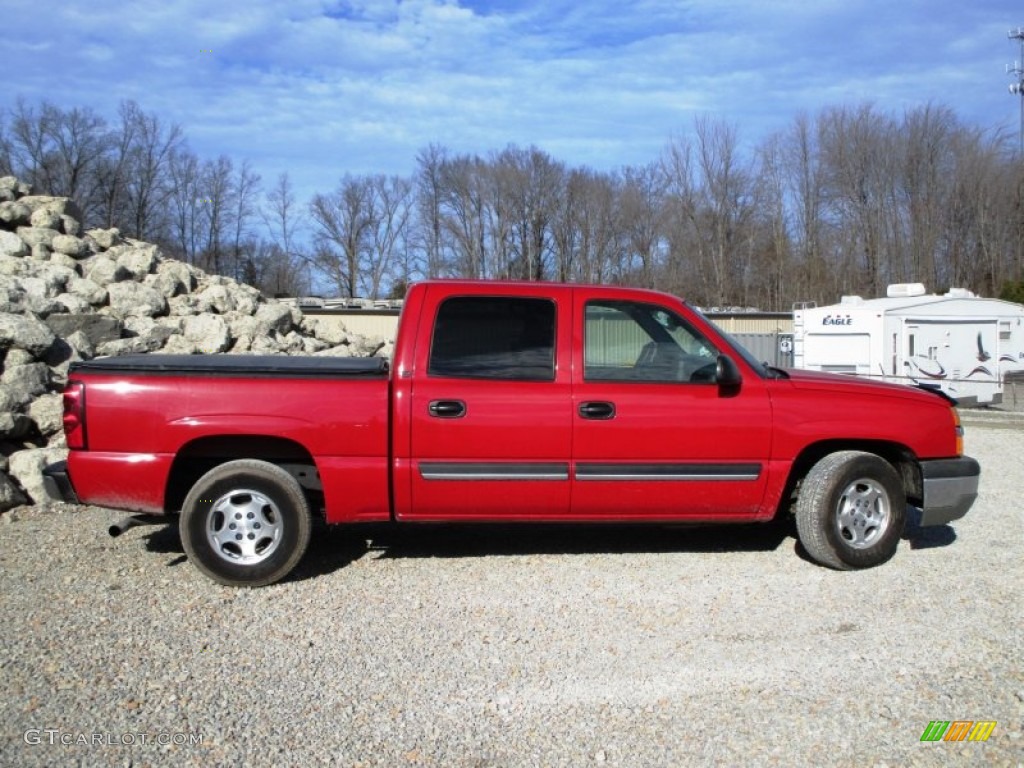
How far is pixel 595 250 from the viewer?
54688 millimetres

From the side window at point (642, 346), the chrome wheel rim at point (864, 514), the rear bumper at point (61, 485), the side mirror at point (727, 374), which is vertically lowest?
A: the chrome wheel rim at point (864, 514)

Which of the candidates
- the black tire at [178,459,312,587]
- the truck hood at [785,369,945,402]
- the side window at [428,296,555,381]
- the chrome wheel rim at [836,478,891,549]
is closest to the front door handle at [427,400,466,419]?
the side window at [428,296,555,381]

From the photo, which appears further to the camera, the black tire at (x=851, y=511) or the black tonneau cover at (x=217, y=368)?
the black tire at (x=851, y=511)

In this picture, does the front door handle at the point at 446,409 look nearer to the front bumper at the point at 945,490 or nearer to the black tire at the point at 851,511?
the black tire at the point at 851,511

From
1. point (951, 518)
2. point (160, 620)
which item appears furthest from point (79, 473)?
point (951, 518)

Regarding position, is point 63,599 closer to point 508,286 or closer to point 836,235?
point 508,286

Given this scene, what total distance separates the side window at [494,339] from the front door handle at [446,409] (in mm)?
193

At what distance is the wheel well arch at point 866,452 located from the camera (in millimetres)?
5635

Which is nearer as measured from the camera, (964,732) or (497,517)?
(964,732)

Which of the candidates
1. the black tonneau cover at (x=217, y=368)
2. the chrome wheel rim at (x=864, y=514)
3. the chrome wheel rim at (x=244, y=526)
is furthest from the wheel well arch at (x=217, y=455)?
the chrome wheel rim at (x=864, y=514)

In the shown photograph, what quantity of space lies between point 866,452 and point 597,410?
190 centimetres

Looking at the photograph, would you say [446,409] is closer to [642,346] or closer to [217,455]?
[642,346]

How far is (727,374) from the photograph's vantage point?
5.25 meters

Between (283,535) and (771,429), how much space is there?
3.13m
